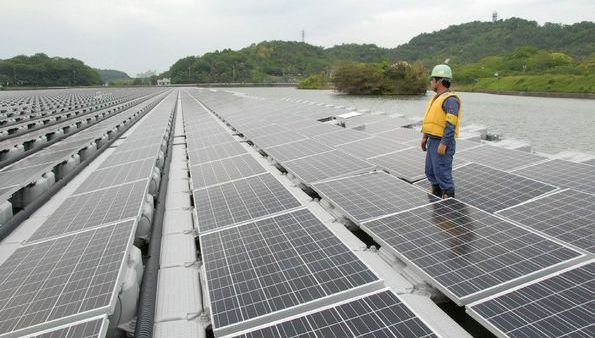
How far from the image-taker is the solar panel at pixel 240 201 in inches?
250

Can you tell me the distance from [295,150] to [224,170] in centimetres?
241

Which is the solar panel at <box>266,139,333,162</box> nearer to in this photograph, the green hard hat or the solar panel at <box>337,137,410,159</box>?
the solar panel at <box>337,137,410,159</box>

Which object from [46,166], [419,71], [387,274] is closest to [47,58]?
[419,71]

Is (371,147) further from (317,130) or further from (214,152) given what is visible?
(214,152)

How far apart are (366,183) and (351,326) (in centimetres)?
428

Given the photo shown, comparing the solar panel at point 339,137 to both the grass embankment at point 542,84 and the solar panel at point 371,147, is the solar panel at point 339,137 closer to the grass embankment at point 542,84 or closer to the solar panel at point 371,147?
the solar panel at point 371,147

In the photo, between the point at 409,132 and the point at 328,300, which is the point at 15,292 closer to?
the point at 328,300

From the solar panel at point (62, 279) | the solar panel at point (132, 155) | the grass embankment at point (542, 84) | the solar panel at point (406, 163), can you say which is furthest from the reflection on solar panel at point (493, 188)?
the grass embankment at point (542, 84)

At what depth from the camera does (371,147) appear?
11320 millimetres

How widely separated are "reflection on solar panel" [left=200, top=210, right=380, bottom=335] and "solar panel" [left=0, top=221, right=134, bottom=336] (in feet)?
3.76

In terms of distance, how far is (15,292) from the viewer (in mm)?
4367

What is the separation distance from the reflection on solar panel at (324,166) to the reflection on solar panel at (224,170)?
0.97 m

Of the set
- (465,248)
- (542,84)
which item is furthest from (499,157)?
(542,84)

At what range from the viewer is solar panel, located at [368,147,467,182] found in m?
8.44
